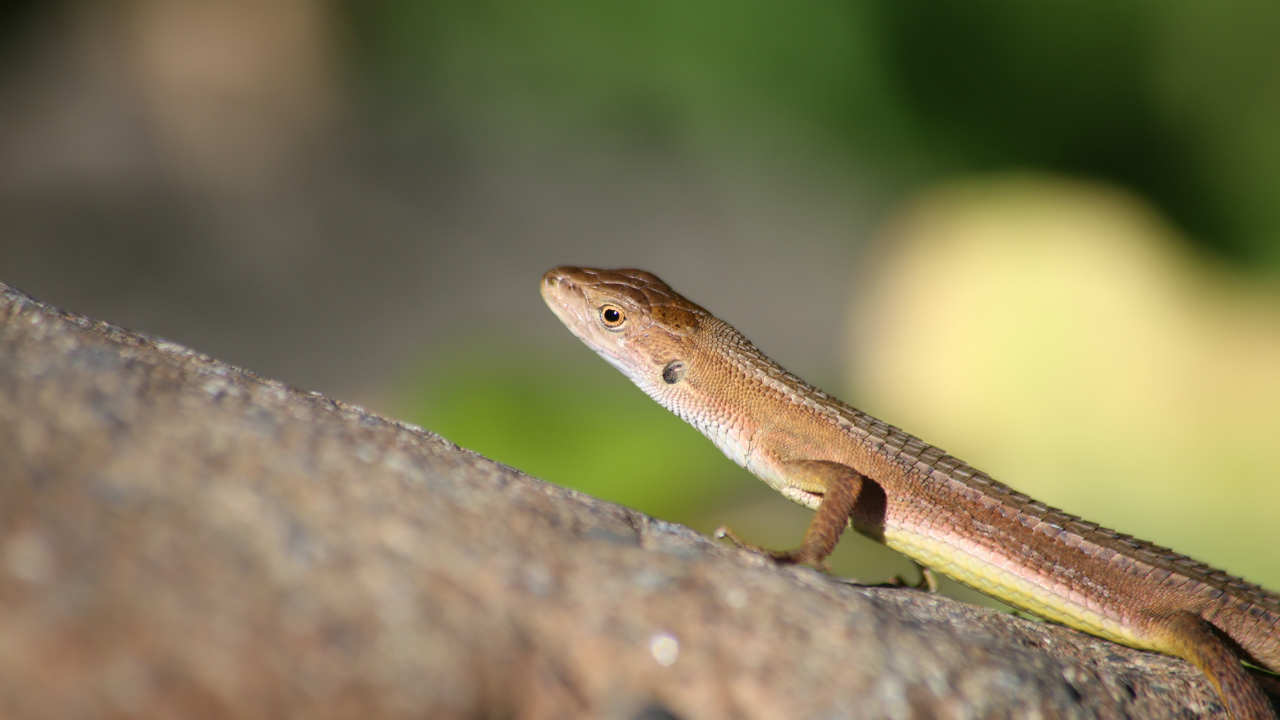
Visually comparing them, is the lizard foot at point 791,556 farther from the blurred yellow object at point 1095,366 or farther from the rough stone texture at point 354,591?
the blurred yellow object at point 1095,366

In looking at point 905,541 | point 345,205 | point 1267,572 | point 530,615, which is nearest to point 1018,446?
point 1267,572

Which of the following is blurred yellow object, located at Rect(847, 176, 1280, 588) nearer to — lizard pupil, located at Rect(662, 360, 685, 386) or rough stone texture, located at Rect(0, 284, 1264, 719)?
lizard pupil, located at Rect(662, 360, 685, 386)

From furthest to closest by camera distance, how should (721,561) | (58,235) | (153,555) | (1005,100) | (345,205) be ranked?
(345,205) < (58,235) < (1005,100) < (721,561) < (153,555)

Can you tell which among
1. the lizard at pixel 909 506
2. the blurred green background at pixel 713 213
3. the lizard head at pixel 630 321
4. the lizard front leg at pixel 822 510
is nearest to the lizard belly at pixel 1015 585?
the lizard at pixel 909 506

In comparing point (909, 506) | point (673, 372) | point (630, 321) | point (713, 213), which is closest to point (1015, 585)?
point (909, 506)

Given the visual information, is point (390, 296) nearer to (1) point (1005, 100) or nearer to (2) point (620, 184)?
(2) point (620, 184)

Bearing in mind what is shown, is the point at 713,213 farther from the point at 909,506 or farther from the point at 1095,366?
the point at 909,506
